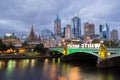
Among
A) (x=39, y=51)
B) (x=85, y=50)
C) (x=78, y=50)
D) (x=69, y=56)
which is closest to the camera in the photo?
(x=85, y=50)

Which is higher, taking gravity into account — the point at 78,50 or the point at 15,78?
the point at 78,50

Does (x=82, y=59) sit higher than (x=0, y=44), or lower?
lower

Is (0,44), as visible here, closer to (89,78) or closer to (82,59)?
(82,59)

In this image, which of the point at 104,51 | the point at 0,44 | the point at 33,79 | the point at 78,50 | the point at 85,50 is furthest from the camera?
the point at 0,44

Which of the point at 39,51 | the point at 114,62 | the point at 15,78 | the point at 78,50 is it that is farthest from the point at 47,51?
the point at 15,78

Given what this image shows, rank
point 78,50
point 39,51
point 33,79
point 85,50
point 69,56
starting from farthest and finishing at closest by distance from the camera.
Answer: point 39,51
point 69,56
point 78,50
point 85,50
point 33,79

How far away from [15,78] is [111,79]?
24708 millimetres

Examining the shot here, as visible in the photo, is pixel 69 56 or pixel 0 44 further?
pixel 0 44

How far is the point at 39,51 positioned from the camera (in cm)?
15038

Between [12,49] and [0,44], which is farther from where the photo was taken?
[12,49]

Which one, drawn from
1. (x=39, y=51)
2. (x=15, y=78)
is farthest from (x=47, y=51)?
(x=15, y=78)

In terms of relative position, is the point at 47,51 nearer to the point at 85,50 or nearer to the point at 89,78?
the point at 85,50

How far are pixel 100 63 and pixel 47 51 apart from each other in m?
87.3

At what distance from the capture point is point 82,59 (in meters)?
116
